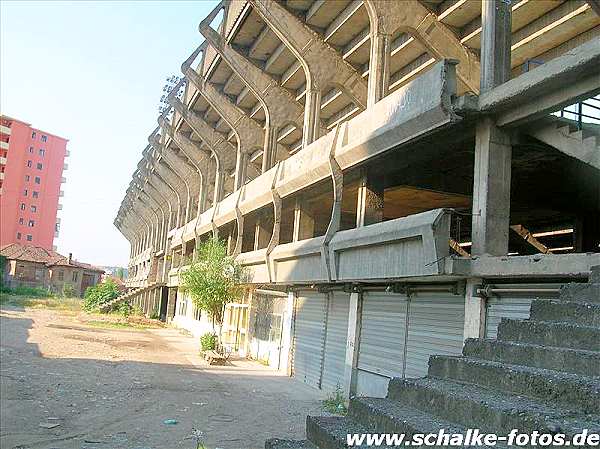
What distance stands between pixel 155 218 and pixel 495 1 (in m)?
51.4

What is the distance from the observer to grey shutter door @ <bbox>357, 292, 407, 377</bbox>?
1218 cm

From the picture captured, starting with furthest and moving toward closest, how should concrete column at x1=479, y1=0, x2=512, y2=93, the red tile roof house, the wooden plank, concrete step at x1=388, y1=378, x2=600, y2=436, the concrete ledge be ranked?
1. the red tile roof house
2. the wooden plank
3. concrete column at x1=479, y1=0, x2=512, y2=93
4. the concrete ledge
5. concrete step at x1=388, y1=378, x2=600, y2=436

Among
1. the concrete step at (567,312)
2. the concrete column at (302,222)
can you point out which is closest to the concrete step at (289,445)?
the concrete step at (567,312)

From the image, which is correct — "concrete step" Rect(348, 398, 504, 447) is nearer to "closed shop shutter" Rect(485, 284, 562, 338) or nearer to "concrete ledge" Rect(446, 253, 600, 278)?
"concrete ledge" Rect(446, 253, 600, 278)

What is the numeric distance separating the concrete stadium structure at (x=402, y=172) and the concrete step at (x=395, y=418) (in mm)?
3566

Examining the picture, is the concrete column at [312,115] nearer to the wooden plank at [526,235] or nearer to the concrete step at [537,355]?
the wooden plank at [526,235]

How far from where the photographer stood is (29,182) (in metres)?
87.9

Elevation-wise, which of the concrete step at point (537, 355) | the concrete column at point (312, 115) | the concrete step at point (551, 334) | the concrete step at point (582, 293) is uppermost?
the concrete column at point (312, 115)

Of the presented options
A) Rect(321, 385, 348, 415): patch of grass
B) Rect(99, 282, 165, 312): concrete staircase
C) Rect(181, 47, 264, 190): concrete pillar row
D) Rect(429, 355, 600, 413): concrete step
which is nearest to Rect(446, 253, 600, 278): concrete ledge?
Rect(429, 355, 600, 413): concrete step

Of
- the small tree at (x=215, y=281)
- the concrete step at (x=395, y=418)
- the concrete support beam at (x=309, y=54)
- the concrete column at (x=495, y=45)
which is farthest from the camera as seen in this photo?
the small tree at (x=215, y=281)

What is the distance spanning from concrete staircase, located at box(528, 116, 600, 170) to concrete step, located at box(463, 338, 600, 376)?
4.40 m

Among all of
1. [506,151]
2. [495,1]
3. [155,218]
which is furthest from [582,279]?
[155,218]

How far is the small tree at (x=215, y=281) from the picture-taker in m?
21.5

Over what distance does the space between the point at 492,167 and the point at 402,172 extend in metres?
4.94
